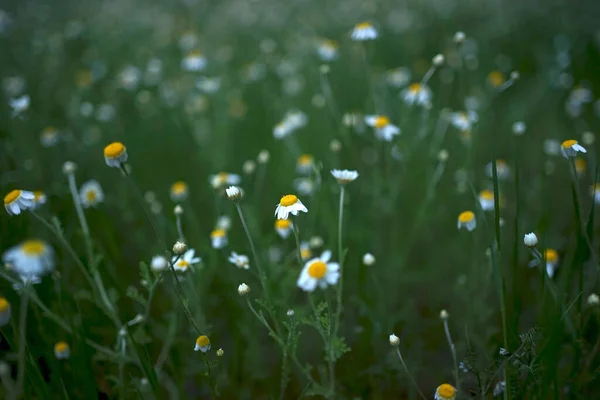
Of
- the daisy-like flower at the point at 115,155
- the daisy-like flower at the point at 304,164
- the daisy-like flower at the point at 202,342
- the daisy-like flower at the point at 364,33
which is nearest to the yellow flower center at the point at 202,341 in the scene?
the daisy-like flower at the point at 202,342

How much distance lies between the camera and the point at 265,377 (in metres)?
1.84

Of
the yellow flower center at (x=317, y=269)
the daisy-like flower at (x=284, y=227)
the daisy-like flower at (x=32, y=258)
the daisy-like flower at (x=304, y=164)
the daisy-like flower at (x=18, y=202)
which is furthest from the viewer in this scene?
the daisy-like flower at (x=304, y=164)

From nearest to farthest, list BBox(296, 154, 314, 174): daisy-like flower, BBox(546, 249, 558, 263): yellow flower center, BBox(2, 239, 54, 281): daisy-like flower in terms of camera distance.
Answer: BBox(2, 239, 54, 281): daisy-like flower
BBox(546, 249, 558, 263): yellow flower center
BBox(296, 154, 314, 174): daisy-like flower

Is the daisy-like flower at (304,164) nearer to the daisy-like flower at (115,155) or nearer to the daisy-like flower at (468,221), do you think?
the daisy-like flower at (468,221)

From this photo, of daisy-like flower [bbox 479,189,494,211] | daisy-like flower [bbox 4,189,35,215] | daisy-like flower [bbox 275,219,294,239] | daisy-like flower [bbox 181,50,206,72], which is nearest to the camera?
daisy-like flower [bbox 4,189,35,215]

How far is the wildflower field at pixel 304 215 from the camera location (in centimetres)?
142

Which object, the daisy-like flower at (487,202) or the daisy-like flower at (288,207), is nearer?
the daisy-like flower at (288,207)

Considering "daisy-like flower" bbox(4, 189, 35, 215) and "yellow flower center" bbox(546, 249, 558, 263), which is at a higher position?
"daisy-like flower" bbox(4, 189, 35, 215)

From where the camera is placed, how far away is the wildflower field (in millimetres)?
1415

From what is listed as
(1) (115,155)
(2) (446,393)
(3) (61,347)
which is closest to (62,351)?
(3) (61,347)

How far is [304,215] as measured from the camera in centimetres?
262

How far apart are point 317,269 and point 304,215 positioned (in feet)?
4.36

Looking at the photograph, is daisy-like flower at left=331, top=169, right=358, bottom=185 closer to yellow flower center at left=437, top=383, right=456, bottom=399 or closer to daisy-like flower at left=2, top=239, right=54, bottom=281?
yellow flower center at left=437, top=383, right=456, bottom=399

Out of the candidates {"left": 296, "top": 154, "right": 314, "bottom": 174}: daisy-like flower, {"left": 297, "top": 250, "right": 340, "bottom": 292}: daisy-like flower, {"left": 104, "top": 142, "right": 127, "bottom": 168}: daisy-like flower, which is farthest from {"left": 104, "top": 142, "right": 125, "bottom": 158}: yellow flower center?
{"left": 296, "top": 154, "right": 314, "bottom": 174}: daisy-like flower
